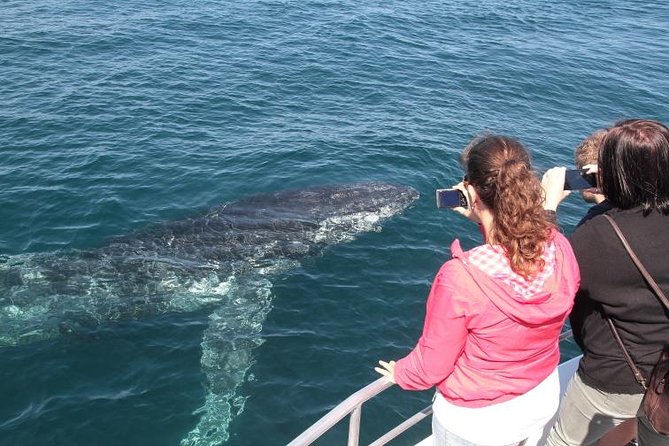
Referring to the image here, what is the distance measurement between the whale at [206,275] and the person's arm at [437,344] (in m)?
6.30

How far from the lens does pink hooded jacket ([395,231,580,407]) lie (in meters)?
3.82

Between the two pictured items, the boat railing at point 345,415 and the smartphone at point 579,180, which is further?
the smartphone at point 579,180

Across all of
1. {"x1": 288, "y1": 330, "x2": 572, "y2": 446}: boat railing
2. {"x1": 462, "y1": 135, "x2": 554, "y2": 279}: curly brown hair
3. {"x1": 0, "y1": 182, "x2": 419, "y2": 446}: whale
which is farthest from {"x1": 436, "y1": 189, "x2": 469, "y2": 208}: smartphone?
{"x1": 0, "y1": 182, "x2": 419, "y2": 446}: whale

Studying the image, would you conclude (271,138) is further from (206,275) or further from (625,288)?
(625,288)

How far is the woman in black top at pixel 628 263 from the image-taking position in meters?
4.09

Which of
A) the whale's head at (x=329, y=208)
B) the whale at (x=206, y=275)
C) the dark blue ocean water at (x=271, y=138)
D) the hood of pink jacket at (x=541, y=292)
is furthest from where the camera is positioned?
the whale's head at (x=329, y=208)

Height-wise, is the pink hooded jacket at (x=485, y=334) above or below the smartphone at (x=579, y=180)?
below

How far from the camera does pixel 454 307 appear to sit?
3.81m

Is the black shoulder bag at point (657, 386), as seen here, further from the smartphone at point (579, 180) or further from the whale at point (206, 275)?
the whale at point (206, 275)

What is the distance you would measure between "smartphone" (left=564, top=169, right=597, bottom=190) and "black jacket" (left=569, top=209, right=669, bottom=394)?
506 millimetres

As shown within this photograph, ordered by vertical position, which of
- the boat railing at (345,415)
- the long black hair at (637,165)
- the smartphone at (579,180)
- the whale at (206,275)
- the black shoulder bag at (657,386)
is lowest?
the whale at (206,275)

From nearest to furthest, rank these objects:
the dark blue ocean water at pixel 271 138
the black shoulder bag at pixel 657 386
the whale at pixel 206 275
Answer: the black shoulder bag at pixel 657 386 < the dark blue ocean water at pixel 271 138 < the whale at pixel 206 275

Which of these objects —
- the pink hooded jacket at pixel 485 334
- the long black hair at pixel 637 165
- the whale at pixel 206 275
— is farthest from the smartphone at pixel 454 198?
the whale at pixel 206 275

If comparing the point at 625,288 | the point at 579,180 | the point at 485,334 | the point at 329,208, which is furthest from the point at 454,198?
the point at 329,208
